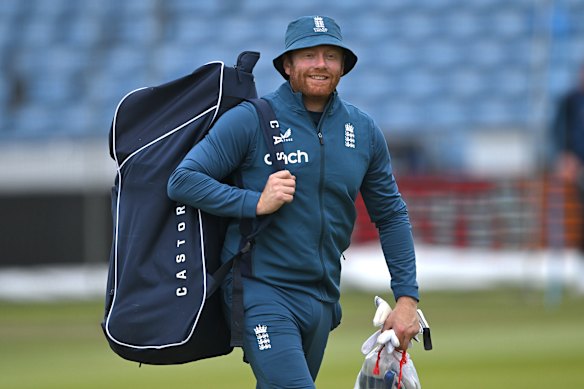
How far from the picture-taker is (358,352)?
442 inches

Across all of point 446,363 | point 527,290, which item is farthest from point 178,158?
point 527,290

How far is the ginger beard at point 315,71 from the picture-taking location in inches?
208

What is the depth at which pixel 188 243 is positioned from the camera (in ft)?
17.5

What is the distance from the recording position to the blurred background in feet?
53.2

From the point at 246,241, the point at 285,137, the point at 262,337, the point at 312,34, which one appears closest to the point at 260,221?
the point at 246,241

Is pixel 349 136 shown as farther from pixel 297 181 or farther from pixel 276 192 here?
pixel 276 192

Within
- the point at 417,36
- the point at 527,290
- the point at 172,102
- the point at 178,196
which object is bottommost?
the point at 527,290

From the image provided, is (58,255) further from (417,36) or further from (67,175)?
(417,36)

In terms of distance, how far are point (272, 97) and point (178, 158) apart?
1.50ft

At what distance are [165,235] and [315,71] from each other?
90 cm

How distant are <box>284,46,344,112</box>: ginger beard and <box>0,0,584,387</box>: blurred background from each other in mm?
9280

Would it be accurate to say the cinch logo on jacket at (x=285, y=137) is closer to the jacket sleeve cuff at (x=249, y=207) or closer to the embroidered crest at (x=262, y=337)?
the jacket sleeve cuff at (x=249, y=207)

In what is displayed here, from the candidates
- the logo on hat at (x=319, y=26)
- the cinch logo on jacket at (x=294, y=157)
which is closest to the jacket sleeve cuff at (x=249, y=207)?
the cinch logo on jacket at (x=294, y=157)

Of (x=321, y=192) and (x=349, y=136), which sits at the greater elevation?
(x=349, y=136)
